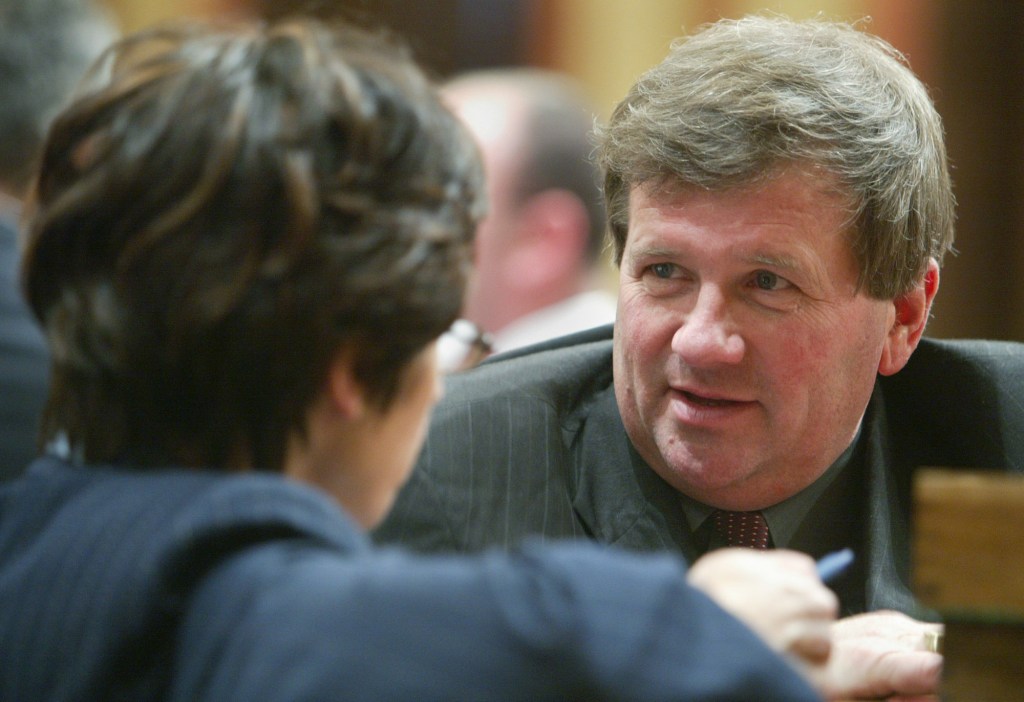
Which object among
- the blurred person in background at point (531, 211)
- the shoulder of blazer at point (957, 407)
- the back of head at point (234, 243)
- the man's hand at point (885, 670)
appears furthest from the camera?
the blurred person in background at point (531, 211)

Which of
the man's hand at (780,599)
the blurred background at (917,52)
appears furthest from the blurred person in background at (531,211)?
the man's hand at (780,599)

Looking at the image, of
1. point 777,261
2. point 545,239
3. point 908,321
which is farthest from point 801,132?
point 545,239

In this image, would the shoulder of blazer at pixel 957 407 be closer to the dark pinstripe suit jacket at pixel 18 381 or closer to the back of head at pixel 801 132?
the back of head at pixel 801 132

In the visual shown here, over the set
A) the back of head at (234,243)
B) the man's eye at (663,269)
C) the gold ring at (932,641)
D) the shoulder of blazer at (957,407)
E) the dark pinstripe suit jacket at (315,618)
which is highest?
the back of head at (234,243)

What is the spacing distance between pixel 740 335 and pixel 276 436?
0.86 m

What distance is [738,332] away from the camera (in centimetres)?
173

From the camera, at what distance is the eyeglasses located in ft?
7.89

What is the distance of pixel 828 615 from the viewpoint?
1029 millimetres

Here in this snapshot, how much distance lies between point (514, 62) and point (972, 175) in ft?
4.55

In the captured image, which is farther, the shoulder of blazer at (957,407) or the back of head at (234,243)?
the shoulder of blazer at (957,407)

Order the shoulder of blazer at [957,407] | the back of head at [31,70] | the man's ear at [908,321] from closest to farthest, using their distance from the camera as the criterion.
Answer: the back of head at [31,70] < the man's ear at [908,321] < the shoulder of blazer at [957,407]

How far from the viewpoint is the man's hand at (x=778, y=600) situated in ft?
3.29

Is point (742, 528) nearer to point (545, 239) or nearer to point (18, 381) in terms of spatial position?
point (18, 381)

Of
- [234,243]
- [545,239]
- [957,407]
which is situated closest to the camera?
[234,243]
